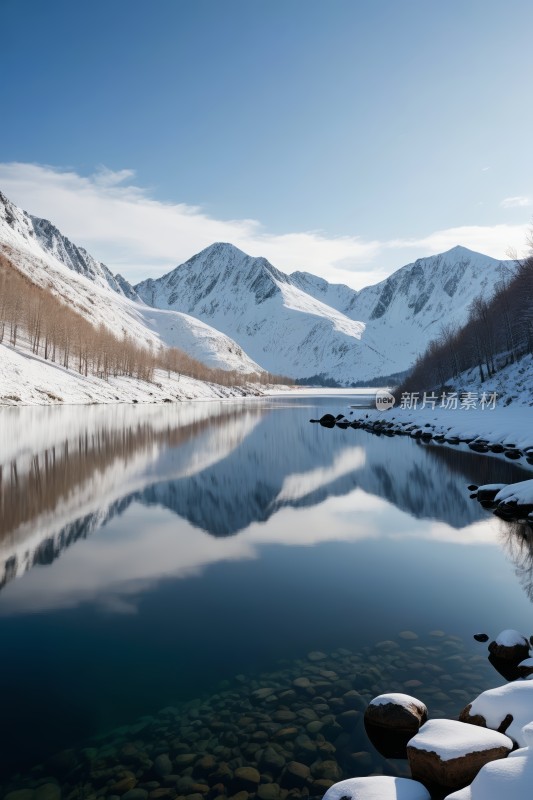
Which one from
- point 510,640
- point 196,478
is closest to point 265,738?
point 510,640

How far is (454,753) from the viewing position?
5.90 meters

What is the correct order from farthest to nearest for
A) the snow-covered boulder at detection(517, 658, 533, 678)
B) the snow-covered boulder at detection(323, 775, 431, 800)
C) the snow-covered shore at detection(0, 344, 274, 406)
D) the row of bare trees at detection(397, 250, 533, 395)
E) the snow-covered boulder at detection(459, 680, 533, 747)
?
the snow-covered shore at detection(0, 344, 274, 406), the row of bare trees at detection(397, 250, 533, 395), the snow-covered boulder at detection(517, 658, 533, 678), the snow-covered boulder at detection(459, 680, 533, 747), the snow-covered boulder at detection(323, 775, 431, 800)

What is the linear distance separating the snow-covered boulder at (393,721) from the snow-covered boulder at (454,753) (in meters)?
0.66

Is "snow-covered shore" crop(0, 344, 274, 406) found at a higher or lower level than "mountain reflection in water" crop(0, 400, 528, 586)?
higher

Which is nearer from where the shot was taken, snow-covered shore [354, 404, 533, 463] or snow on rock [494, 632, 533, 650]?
snow on rock [494, 632, 533, 650]

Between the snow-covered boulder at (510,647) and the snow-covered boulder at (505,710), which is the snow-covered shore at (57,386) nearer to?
the snow-covered boulder at (510,647)

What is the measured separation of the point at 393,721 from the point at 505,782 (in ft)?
8.47

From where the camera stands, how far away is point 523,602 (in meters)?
12.4

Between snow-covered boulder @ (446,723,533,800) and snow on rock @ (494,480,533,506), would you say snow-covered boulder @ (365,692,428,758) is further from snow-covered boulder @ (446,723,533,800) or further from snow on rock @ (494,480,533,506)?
snow on rock @ (494,480,533,506)

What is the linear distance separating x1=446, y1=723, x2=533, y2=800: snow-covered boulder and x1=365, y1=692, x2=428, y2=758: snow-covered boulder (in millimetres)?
1977

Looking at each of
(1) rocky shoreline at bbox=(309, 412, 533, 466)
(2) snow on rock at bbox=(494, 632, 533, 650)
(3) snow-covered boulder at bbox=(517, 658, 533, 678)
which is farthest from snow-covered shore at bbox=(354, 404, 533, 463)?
(3) snow-covered boulder at bbox=(517, 658, 533, 678)

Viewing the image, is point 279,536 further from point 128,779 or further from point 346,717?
point 128,779

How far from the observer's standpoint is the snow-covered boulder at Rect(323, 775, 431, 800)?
5.50 meters

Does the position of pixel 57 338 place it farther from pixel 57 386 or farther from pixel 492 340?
pixel 492 340
